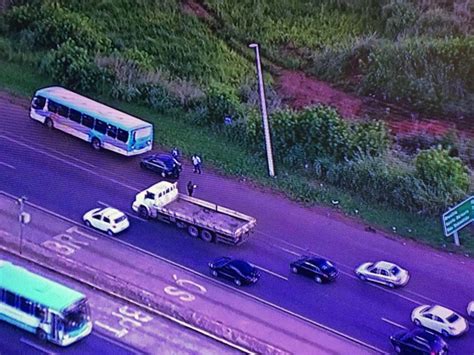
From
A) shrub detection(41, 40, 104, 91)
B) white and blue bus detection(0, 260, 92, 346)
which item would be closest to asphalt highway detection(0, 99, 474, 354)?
shrub detection(41, 40, 104, 91)

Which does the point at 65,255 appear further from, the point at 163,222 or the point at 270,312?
the point at 270,312

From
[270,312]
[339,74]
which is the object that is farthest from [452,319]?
[339,74]

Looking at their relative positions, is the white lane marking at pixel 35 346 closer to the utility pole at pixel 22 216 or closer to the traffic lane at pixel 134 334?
the traffic lane at pixel 134 334

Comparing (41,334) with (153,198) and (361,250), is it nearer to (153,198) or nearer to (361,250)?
(153,198)

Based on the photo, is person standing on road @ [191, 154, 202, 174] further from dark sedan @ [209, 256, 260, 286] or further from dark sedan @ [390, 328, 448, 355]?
dark sedan @ [390, 328, 448, 355]

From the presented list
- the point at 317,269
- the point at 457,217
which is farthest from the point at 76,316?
the point at 457,217

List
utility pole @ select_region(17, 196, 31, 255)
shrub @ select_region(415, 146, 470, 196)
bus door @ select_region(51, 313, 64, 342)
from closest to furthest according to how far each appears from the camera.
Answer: bus door @ select_region(51, 313, 64, 342)
utility pole @ select_region(17, 196, 31, 255)
shrub @ select_region(415, 146, 470, 196)
